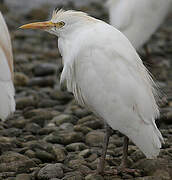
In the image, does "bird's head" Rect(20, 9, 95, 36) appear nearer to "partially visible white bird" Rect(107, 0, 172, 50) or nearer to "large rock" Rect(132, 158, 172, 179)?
"large rock" Rect(132, 158, 172, 179)

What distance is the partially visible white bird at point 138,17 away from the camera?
29.8ft

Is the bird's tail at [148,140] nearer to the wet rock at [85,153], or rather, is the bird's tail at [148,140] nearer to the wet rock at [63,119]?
the wet rock at [85,153]

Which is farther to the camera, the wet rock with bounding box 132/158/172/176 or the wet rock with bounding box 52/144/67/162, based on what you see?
the wet rock with bounding box 52/144/67/162

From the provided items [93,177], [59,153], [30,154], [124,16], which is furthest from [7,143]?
[124,16]

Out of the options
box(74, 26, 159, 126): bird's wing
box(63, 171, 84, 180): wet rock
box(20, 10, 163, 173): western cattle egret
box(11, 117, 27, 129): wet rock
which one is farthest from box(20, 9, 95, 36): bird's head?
box(11, 117, 27, 129): wet rock

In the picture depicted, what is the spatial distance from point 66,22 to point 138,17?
4.08 meters

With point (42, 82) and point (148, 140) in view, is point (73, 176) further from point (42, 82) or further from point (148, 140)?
point (42, 82)

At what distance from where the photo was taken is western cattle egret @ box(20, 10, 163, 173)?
15.5 feet

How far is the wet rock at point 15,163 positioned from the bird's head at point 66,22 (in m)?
1.42

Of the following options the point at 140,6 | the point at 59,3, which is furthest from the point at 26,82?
the point at 59,3

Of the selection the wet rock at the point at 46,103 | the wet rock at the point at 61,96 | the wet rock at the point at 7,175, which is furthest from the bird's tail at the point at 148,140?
the wet rock at the point at 61,96

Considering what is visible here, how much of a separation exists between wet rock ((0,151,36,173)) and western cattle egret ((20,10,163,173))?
0.79m

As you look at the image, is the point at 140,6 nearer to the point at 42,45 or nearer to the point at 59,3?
the point at 42,45

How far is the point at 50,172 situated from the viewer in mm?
5035
